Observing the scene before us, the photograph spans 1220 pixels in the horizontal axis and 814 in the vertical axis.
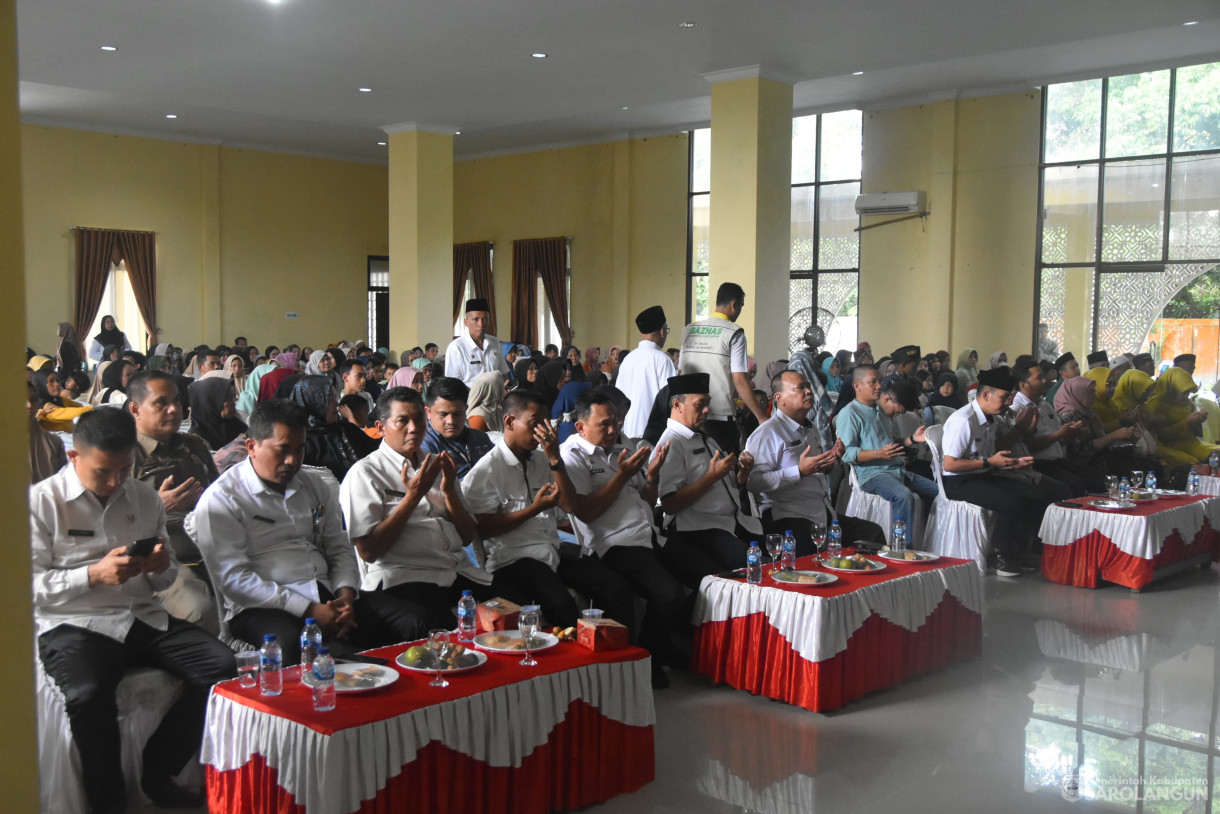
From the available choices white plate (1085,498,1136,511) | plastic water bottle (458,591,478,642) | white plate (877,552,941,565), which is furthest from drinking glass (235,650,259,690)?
white plate (1085,498,1136,511)

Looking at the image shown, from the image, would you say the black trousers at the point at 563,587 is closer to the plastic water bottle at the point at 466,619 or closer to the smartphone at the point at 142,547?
the plastic water bottle at the point at 466,619

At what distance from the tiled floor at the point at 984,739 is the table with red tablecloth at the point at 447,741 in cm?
24

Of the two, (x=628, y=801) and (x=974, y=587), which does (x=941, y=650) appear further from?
(x=628, y=801)

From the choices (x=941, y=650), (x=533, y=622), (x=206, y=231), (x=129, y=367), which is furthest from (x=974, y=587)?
(x=206, y=231)

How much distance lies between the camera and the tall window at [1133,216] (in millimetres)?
11398

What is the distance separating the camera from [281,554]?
11.2ft

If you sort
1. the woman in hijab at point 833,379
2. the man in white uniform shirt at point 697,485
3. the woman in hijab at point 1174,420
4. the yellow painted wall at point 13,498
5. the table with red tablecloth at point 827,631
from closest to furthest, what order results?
the yellow painted wall at point 13,498
the table with red tablecloth at point 827,631
the man in white uniform shirt at point 697,485
the woman in hijab at point 1174,420
the woman in hijab at point 833,379

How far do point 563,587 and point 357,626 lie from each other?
33.1 inches

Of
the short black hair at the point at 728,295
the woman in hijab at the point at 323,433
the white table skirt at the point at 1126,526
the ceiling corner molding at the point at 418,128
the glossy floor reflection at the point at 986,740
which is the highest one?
the ceiling corner molding at the point at 418,128

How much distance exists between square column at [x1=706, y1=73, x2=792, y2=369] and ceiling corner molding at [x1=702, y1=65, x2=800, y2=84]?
10 mm

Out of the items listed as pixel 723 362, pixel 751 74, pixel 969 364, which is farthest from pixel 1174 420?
pixel 751 74

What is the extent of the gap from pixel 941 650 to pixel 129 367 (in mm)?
6433

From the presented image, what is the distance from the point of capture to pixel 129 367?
797cm

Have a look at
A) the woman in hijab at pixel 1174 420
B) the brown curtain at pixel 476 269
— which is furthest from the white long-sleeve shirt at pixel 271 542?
the brown curtain at pixel 476 269
